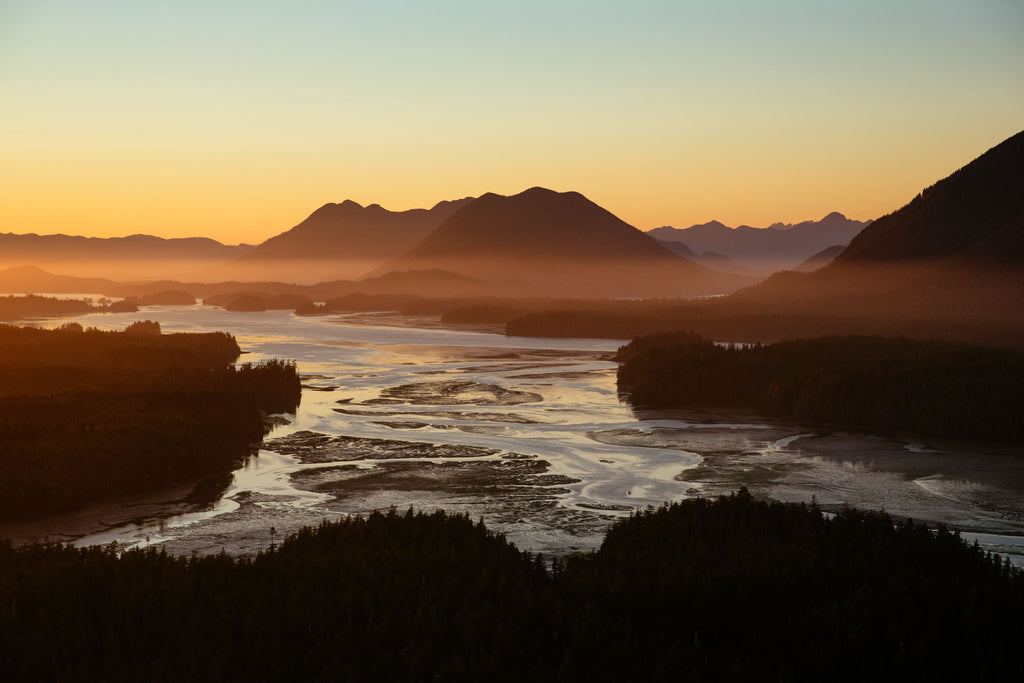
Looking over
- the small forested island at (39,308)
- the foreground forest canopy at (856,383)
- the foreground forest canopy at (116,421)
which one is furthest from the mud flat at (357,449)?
the small forested island at (39,308)

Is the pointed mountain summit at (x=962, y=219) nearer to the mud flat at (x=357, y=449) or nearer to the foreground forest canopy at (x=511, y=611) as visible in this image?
the mud flat at (x=357, y=449)

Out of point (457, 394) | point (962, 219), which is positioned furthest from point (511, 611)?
point (962, 219)

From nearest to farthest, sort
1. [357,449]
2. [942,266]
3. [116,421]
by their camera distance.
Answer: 1. [116,421]
2. [357,449]
3. [942,266]

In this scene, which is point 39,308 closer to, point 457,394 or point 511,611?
point 457,394

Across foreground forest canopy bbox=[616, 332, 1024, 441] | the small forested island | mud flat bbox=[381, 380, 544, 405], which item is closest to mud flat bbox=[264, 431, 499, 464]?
mud flat bbox=[381, 380, 544, 405]

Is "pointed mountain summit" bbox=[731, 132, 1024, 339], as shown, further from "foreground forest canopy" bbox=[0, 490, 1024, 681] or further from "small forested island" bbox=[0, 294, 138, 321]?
"small forested island" bbox=[0, 294, 138, 321]
